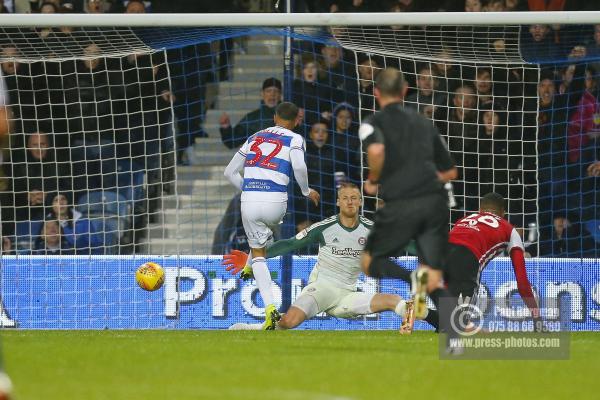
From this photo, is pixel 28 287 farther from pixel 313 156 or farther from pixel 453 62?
pixel 453 62

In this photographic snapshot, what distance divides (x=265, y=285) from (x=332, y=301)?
28.2 inches

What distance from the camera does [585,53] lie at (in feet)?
49.3

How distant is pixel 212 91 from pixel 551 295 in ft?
19.5

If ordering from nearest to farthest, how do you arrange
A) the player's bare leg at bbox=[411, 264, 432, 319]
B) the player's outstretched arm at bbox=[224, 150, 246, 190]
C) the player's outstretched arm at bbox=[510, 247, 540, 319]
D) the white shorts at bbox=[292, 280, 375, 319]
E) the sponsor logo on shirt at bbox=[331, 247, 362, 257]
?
the player's bare leg at bbox=[411, 264, 432, 319]
the player's outstretched arm at bbox=[510, 247, 540, 319]
the white shorts at bbox=[292, 280, 375, 319]
the sponsor logo on shirt at bbox=[331, 247, 362, 257]
the player's outstretched arm at bbox=[224, 150, 246, 190]

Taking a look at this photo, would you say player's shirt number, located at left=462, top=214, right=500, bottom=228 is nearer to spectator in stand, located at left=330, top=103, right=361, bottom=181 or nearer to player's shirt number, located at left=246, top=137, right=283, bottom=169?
player's shirt number, located at left=246, top=137, right=283, bottom=169

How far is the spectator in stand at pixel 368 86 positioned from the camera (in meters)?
16.1

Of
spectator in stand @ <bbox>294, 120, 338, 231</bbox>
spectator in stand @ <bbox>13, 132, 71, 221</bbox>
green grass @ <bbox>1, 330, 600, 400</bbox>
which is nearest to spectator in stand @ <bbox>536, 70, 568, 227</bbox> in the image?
spectator in stand @ <bbox>294, 120, 338, 231</bbox>

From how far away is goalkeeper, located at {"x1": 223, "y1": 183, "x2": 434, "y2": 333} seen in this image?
42.1 ft

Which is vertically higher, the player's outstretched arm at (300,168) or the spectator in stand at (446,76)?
the spectator in stand at (446,76)

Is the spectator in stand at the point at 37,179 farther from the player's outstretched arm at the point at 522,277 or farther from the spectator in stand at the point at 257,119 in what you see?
the player's outstretched arm at the point at 522,277

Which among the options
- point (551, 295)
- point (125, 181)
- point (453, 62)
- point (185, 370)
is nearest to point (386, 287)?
point (551, 295)

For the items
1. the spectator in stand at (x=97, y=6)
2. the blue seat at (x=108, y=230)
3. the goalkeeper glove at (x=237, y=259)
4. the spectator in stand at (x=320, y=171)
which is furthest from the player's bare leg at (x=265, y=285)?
the spectator in stand at (x=97, y=6)

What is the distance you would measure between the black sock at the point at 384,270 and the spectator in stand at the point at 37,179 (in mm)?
7036

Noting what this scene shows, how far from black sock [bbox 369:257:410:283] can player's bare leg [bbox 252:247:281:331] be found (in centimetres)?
308
